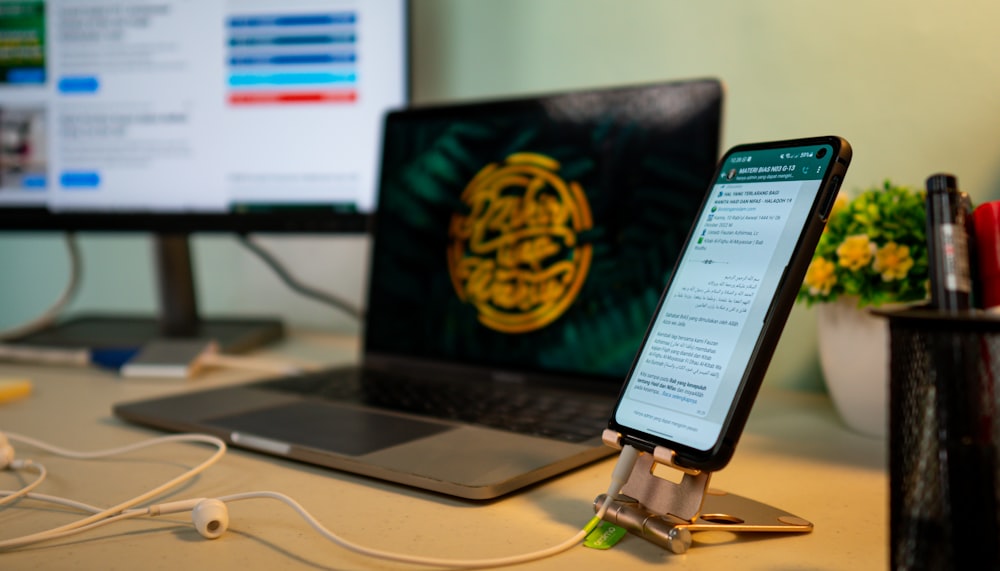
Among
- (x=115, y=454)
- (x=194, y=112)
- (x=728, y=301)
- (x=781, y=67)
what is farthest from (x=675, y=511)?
(x=194, y=112)

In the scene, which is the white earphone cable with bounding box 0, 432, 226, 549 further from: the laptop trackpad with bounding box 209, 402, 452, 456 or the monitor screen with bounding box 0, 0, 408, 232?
the monitor screen with bounding box 0, 0, 408, 232

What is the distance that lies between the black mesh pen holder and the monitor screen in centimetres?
A: 69

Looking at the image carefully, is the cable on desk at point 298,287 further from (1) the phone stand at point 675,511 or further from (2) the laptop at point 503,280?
(1) the phone stand at point 675,511

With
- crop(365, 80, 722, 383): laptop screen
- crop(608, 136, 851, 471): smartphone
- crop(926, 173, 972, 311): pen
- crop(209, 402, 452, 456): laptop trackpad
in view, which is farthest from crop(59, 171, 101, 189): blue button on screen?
crop(926, 173, 972, 311): pen

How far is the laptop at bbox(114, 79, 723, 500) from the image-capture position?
0.60 meters

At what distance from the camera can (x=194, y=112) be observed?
961 mm

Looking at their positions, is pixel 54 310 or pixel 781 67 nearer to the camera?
pixel 781 67

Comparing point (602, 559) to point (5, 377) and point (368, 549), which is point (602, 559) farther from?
point (5, 377)

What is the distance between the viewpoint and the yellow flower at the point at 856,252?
1.90 ft

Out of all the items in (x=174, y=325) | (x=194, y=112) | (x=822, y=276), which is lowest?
(x=174, y=325)

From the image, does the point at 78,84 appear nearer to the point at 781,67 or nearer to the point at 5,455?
the point at 5,455

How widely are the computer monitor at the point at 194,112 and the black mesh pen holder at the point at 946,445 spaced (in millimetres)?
693

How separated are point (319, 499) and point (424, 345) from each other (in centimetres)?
35

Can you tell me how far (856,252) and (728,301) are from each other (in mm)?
214
